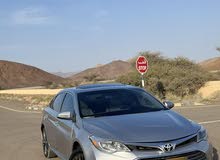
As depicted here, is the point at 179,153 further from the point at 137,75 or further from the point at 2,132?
the point at 137,75

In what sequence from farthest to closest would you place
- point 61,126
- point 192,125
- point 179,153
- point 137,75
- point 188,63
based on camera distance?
1. point 188,63
2. point 137,75
3. point 61,126
4. point 192,125
5. point 179,153

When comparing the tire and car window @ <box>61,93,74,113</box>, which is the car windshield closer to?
car window @ <box>61,93,74,113</box>

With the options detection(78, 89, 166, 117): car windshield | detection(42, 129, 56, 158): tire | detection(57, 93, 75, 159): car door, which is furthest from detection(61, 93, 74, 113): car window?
detection(42, 129, 56, 158): tire

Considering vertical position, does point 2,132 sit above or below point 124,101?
below

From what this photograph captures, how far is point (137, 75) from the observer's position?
40969 mm

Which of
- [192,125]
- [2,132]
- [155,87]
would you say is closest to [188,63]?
[155,87]

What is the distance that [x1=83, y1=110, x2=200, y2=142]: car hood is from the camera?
22.3 feet

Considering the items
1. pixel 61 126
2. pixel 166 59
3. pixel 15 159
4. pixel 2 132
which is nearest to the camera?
pixel 61 126

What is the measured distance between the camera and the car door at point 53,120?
957 centimetres

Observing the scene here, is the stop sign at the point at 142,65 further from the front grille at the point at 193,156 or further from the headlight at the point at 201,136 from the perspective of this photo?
the front grille at the point at 193,156

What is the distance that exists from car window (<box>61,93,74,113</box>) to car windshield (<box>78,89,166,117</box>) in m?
0.24

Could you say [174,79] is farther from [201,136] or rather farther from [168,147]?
[168,147]

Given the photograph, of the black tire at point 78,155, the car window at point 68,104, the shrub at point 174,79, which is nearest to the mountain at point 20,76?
the shrub at point 174,79

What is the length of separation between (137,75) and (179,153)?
113 ft
